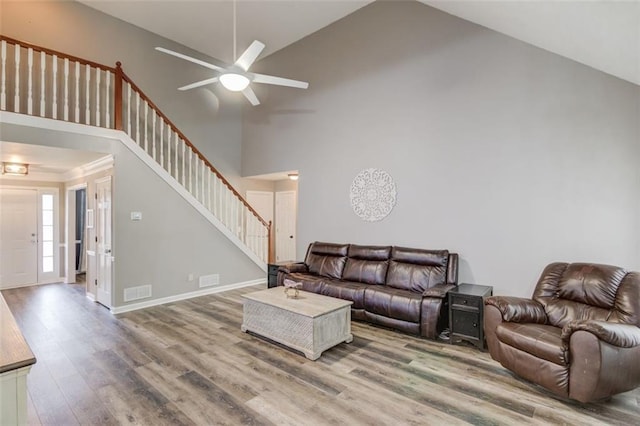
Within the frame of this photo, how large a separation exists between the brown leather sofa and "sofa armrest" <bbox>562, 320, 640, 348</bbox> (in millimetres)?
1333

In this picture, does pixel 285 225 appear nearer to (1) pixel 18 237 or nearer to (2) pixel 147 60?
(2) pixel 147 60

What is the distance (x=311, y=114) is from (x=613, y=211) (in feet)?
15.7

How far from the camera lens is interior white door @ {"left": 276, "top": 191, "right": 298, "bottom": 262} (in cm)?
813

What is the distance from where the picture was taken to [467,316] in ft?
11.6

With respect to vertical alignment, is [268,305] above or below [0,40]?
below

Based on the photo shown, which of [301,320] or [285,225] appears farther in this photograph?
[285,225]

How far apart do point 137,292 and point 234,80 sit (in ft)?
12.0

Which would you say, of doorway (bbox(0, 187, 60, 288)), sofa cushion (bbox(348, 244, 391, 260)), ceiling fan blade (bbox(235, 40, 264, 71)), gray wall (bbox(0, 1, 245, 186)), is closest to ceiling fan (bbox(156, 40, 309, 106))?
ceiling fan blade (bbox(235, 40, 264, 71))

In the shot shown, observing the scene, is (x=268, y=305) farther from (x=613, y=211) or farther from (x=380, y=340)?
(x=613, y=211)

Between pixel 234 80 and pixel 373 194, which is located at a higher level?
pixel 234 80

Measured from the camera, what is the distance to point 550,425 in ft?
7.32

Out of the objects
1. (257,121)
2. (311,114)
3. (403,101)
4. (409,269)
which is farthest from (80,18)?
(409,269)

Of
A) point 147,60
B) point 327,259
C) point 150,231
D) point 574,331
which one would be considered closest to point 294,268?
point 327,259

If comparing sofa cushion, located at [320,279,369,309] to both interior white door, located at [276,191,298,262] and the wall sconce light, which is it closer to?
interior white door, located at [276,191,298,262]
